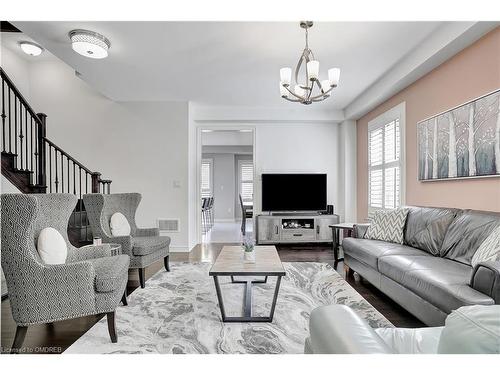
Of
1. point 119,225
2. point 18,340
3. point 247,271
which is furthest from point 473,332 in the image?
point 119,225

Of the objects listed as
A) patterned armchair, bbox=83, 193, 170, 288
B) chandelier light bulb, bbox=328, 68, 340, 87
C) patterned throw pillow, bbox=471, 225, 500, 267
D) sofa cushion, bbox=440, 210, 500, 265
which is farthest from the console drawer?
patterned throw pillow, bbox=471, 225, 500, 267

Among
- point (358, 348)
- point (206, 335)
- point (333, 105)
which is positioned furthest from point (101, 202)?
point (333, 105)

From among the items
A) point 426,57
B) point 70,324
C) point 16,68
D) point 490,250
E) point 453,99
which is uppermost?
point 16,68

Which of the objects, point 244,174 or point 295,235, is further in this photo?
point 244,174

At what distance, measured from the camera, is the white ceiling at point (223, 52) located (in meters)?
2.85

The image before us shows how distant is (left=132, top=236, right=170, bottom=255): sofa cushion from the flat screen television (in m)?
2.60

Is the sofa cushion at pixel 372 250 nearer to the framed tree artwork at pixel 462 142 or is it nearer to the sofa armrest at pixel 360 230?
the sofa armrest at pixel 360 230

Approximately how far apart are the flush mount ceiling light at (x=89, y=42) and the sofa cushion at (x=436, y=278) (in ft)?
11.3

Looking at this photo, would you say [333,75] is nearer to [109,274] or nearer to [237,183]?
[109,274]

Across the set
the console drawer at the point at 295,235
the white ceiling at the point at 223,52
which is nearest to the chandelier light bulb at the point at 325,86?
the white ceiling at the point at 223,52

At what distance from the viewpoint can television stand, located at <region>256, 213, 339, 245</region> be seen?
5.60 m

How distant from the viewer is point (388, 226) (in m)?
3.47

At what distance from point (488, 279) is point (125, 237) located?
3.10 metres
